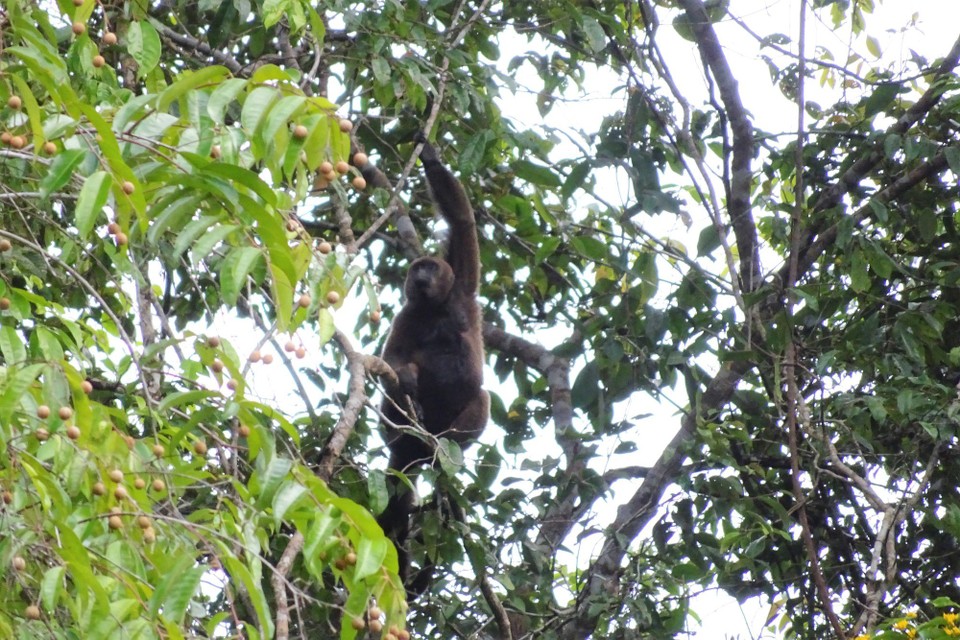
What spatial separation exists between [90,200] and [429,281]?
518cm

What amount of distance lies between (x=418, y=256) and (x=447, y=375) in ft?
3.66

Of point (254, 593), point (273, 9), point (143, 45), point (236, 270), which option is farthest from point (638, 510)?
point (236, 270)

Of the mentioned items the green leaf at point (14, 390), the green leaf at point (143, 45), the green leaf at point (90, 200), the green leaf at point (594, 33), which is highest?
the green leaf at point (594, 33)

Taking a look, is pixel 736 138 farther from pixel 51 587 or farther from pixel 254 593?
pixel 51 587

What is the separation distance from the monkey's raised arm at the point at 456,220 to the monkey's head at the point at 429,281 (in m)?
0.09

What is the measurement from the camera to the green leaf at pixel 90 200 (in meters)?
1.97

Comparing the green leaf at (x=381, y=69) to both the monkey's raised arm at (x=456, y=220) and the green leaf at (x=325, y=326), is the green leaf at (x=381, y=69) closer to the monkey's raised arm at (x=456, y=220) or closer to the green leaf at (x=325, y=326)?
the monkey's raised arm at (x=456, y=220)

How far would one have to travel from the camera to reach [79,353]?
3328 millimetres

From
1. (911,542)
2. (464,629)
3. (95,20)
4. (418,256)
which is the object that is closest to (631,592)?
(464,629)

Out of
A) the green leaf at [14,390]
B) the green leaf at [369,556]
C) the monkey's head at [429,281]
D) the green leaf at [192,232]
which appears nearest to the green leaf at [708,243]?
the monkey's head at [429,281]

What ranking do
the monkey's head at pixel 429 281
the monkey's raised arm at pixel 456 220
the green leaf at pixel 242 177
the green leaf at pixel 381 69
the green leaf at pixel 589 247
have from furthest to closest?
the monkey's head at pixel 429 281, the monkey's raised arm at pixel 456 220, the green leaf at pixel 589 247, the green leaf at pixel 381 69, the green leaf at pixel 242 177

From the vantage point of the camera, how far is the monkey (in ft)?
22.7

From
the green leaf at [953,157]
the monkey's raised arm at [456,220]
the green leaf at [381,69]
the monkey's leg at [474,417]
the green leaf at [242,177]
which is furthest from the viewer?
the monkey's leg at [474,417]

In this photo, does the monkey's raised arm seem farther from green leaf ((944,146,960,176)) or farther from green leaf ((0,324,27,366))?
green leaf ((0,324,27,366))
